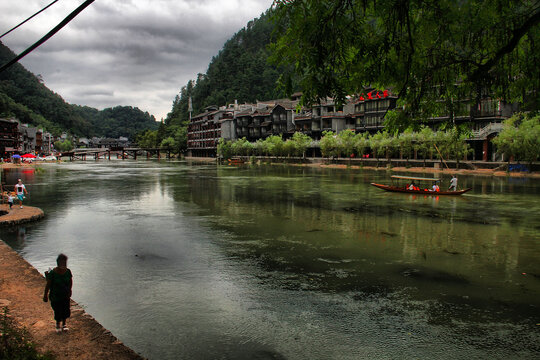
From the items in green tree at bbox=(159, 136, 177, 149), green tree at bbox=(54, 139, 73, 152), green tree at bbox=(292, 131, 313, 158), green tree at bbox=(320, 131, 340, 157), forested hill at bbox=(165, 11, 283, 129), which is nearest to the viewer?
green tree at bbox=(320, 131, 340, 157)

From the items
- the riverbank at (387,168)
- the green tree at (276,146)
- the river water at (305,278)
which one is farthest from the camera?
the green tree at (276,146)

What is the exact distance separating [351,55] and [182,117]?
613 ft

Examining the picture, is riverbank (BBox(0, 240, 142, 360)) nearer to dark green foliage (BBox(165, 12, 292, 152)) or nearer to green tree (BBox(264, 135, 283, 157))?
green tree (BBox(264, 135, 283, 157))

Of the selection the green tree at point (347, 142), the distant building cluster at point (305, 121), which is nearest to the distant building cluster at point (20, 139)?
the distant building cluster at point (305, 121)

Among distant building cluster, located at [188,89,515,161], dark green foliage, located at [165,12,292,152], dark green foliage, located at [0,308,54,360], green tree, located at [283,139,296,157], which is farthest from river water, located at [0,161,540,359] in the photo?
dark green foliage, located at [165,12,292,152]

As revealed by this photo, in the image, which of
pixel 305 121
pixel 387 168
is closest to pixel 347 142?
pixel 387 168

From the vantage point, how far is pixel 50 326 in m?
8.29

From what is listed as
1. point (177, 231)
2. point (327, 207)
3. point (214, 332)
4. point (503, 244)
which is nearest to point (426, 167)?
point (327, 207)

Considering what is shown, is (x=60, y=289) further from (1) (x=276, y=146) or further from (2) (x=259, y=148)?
(2) (x=259, y=148)

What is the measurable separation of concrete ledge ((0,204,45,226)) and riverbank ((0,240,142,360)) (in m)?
11.5

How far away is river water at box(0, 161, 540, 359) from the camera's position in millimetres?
8883

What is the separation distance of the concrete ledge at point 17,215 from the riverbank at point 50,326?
11535 millimetres

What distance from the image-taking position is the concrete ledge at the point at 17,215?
2146 centimetres

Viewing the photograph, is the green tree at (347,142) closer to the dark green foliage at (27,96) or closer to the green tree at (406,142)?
the green tree at (406,142)
